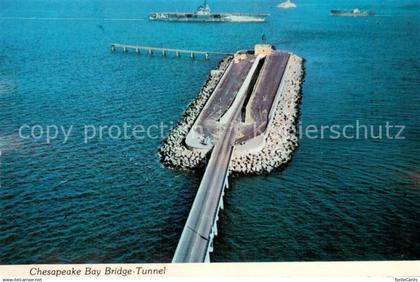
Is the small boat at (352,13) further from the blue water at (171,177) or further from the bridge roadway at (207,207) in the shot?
the bridge roadway at (207,207)

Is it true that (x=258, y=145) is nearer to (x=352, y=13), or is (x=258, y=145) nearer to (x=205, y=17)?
(x=205, y=17)

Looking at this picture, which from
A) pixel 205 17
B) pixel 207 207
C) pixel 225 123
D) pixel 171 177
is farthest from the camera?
pixel 205 17

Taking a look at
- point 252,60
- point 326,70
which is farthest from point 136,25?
point 326,70

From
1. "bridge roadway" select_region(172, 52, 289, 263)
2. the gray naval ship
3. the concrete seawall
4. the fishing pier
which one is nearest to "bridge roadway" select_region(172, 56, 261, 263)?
"bridge roadway" select_region(172, 52, 289, 263)

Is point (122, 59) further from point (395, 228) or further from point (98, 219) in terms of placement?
point (395, 228)

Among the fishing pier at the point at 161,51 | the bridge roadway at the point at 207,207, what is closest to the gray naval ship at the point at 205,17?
the fishing pier at the point at 161,51

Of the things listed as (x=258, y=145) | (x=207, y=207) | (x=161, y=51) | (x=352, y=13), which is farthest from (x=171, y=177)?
(x=352, y=13)
